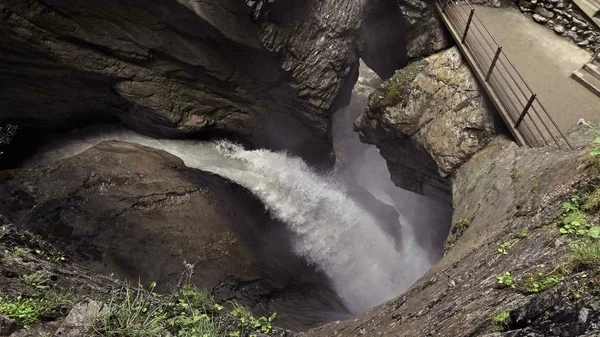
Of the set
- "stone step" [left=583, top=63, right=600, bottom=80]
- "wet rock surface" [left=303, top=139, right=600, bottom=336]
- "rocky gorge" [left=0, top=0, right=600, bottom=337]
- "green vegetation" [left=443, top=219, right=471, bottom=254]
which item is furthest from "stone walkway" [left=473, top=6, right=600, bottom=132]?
"green vegetation" [left=443, top=219, right=471, bottom=254]

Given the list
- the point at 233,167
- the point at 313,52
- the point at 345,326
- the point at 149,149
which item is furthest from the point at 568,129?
the point at 149,149

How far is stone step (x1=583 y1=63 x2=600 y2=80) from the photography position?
9156 millimetres

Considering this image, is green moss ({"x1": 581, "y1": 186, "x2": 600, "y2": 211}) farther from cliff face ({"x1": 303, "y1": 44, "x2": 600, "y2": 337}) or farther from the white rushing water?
the white rushing water

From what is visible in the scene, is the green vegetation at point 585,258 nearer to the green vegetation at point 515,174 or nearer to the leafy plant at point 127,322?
the green vegetation at point 515,174

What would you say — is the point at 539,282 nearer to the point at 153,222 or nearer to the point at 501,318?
the point at 501,318

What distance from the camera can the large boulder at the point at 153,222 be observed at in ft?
30.5

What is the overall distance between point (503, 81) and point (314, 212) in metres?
7.69

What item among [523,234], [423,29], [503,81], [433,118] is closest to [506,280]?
[523,234]

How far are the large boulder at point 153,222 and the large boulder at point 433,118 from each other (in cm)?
520

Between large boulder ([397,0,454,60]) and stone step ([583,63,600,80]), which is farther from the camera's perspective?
large boulder ([397,0,454,60])

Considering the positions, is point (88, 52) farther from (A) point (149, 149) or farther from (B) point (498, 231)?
(B) point (498, 231)

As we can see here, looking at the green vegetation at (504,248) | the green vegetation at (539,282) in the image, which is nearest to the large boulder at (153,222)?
the green vegetation at (504,248)

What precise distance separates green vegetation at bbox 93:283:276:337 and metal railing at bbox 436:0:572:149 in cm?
688

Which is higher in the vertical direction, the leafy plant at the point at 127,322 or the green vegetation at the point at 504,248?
the green vegetation at the point at 504,248
